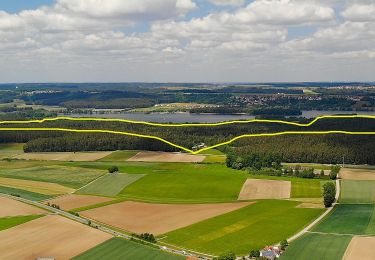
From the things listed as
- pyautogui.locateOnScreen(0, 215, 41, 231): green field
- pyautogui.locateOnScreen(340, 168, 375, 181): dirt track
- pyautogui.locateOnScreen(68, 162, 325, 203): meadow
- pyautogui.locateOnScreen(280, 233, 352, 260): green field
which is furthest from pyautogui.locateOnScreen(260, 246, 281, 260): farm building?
pyautogui.locateOnScreen(340, 168, 375, 181): dirt track

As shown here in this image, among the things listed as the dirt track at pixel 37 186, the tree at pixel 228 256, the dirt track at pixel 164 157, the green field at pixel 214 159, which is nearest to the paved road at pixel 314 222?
the tree at pixel 228 256

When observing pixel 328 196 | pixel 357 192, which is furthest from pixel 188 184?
pixel 357 192

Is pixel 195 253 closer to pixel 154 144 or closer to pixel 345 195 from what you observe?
pixel 345 195

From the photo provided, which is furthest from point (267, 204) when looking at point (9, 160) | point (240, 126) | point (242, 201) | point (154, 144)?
point (240, 126)

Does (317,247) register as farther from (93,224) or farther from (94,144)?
(94,144)

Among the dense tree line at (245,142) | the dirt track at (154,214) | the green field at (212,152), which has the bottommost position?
the dirt track at (154,214)

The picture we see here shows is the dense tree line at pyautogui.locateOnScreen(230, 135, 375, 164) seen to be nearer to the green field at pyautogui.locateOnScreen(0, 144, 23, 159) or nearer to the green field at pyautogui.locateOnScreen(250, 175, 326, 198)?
the green field at pyautogui.locateOnScreen(250, 175, 326, 198)

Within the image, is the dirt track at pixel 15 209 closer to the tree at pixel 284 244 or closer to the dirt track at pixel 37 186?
the dirt track at pixel 37 186
